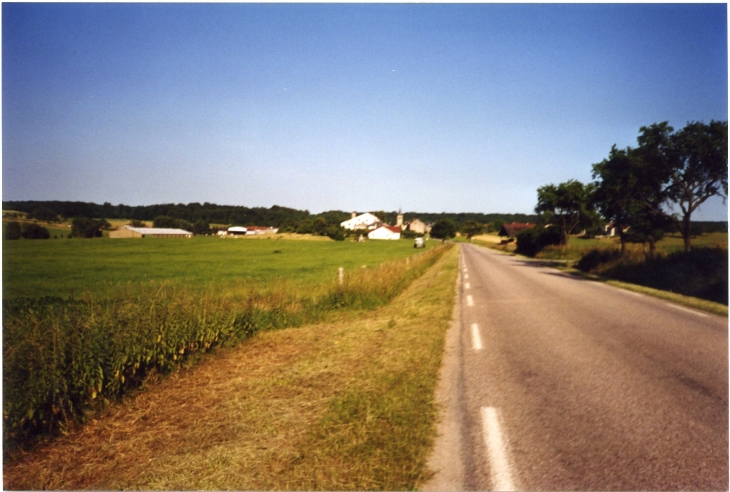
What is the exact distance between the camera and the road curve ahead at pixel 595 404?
3.09 m

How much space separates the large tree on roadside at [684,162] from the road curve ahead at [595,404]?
11490 millimetres

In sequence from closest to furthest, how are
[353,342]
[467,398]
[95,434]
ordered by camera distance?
1. [95,434]
2. [467,398]
3. [353,342]

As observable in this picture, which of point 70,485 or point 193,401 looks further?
point 193,401

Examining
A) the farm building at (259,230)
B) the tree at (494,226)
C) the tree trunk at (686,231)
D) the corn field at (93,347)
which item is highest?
the tree at (494,226)

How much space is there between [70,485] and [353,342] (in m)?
4.30

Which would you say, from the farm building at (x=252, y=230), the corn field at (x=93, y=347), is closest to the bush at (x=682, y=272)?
the corn field at (x=93, y=347)

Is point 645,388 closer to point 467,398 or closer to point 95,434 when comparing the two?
point 467,398

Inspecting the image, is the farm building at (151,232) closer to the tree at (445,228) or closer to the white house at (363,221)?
the tree at (445,228)

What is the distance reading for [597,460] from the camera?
323cm

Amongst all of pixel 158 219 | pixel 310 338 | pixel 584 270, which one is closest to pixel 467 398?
pixel 310 338

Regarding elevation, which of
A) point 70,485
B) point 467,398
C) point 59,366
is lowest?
point 70,485

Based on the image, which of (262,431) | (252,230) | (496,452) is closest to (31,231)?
(262,431)

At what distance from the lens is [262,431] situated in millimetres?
3773

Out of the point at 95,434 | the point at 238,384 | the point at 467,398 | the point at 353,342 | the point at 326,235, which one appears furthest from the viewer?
the point at 326,235
